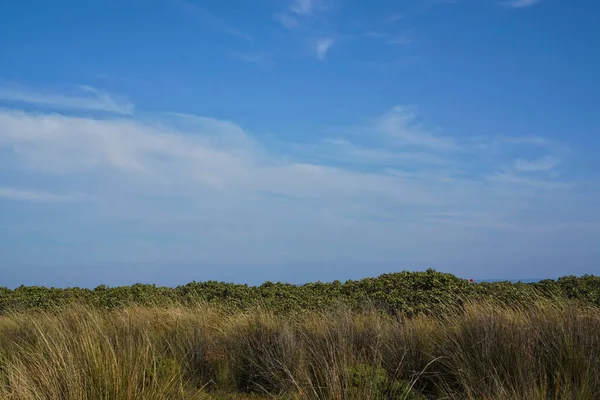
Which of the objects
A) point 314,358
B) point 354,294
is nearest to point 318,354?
point 314,358

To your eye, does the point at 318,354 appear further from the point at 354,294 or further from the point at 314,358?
the point at 354,294

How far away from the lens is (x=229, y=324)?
9.81 meters

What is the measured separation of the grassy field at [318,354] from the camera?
5523mm

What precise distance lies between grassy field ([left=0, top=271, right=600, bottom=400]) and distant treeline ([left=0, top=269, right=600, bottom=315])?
100mm

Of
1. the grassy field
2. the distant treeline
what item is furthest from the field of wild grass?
the distant treeline

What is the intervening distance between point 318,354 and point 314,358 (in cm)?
11

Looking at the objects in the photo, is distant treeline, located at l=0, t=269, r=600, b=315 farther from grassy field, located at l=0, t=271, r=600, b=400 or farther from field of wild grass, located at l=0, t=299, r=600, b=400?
field of wild grass, located at l=0, t=299, r=600, b=400

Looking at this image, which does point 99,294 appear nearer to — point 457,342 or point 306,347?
point 306,347

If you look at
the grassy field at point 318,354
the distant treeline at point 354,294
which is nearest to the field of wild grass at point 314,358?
the grassy field at point 318,354

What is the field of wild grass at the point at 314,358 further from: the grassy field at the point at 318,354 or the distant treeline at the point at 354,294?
the distant treeline at the point at 354,294

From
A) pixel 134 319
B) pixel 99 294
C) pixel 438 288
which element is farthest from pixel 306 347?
pixel 99 294

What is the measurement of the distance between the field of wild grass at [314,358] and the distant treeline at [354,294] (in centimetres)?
168

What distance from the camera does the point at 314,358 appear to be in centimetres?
704

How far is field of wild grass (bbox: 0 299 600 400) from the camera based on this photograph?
5480mm
